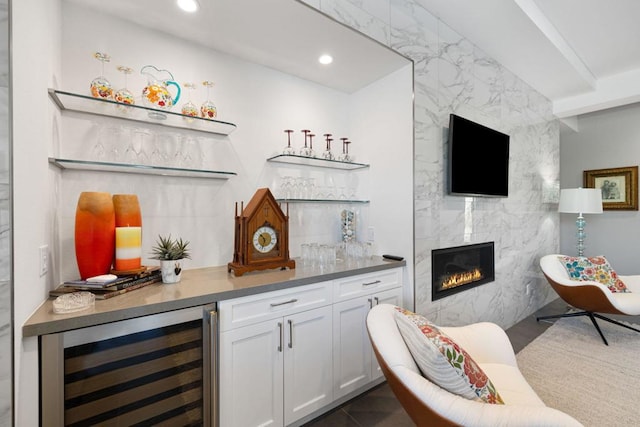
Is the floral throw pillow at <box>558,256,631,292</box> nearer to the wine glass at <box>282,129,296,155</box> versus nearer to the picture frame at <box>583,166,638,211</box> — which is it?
the picture frame at <box>583,166,638,211</box>

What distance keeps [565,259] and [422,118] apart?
2.67 metres

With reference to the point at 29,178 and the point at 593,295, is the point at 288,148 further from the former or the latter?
the point at 593,295

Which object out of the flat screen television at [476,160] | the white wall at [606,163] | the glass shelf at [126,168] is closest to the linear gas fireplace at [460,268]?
the flat screen television at [476,160]

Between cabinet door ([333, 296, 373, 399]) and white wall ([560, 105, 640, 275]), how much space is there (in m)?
4.77

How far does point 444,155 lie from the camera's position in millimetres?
2609

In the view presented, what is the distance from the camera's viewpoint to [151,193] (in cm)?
187

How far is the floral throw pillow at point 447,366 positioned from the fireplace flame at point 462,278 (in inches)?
58.5

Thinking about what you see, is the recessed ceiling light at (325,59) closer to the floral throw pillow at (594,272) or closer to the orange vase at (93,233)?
the orange vase at (93,233)

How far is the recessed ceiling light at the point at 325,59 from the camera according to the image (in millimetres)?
2283

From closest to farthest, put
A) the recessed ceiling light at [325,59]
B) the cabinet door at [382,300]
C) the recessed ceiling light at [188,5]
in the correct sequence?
the recessed ceiling light at [188,5] → the cabinet door at [382,300] → the recessed ceiling light at [325,59]

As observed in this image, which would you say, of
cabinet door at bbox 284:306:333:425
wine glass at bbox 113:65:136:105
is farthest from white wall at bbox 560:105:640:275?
wine glass at bbox 113:65:136:105

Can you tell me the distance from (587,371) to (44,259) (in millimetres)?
3734

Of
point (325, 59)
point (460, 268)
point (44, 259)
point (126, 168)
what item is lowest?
point (460, 268)

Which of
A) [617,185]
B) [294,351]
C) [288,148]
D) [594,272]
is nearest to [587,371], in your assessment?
[594,272]
